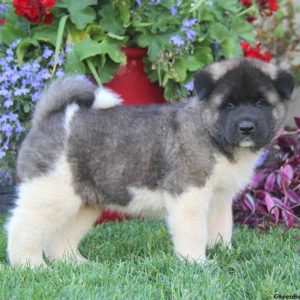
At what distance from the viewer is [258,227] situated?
5195 millimetres

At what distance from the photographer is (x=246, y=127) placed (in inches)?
144

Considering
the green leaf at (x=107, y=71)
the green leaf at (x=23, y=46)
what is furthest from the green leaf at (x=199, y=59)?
the green leaf at (x=23, y=46)

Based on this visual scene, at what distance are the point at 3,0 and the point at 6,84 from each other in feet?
3.05

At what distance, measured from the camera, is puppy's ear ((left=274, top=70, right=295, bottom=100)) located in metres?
3.84

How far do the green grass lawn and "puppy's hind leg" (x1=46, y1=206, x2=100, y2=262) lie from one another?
6.1 inches

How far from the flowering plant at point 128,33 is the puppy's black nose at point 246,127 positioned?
172 centimetres

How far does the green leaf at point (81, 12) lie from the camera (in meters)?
5.18

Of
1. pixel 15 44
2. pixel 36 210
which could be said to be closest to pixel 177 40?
pixel 15 44

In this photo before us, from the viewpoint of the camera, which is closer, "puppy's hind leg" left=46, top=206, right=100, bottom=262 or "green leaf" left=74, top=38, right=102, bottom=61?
"puppy's hind leg" left=46, top=206, right=100, bottom=262

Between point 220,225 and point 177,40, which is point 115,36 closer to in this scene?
point 177,40

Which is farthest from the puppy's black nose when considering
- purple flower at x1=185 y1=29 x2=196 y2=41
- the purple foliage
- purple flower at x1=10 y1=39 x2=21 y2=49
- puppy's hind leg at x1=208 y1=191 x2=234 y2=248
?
purple flower at x1=10 y1=39 x2=21 y2=49

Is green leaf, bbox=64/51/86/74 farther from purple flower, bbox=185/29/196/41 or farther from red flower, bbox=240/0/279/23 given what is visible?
red flower, bbox=240/0/279/23

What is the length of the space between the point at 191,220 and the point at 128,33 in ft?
7.43

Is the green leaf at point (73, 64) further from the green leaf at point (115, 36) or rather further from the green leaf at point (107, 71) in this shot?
the green leaf at point (115, 36)
